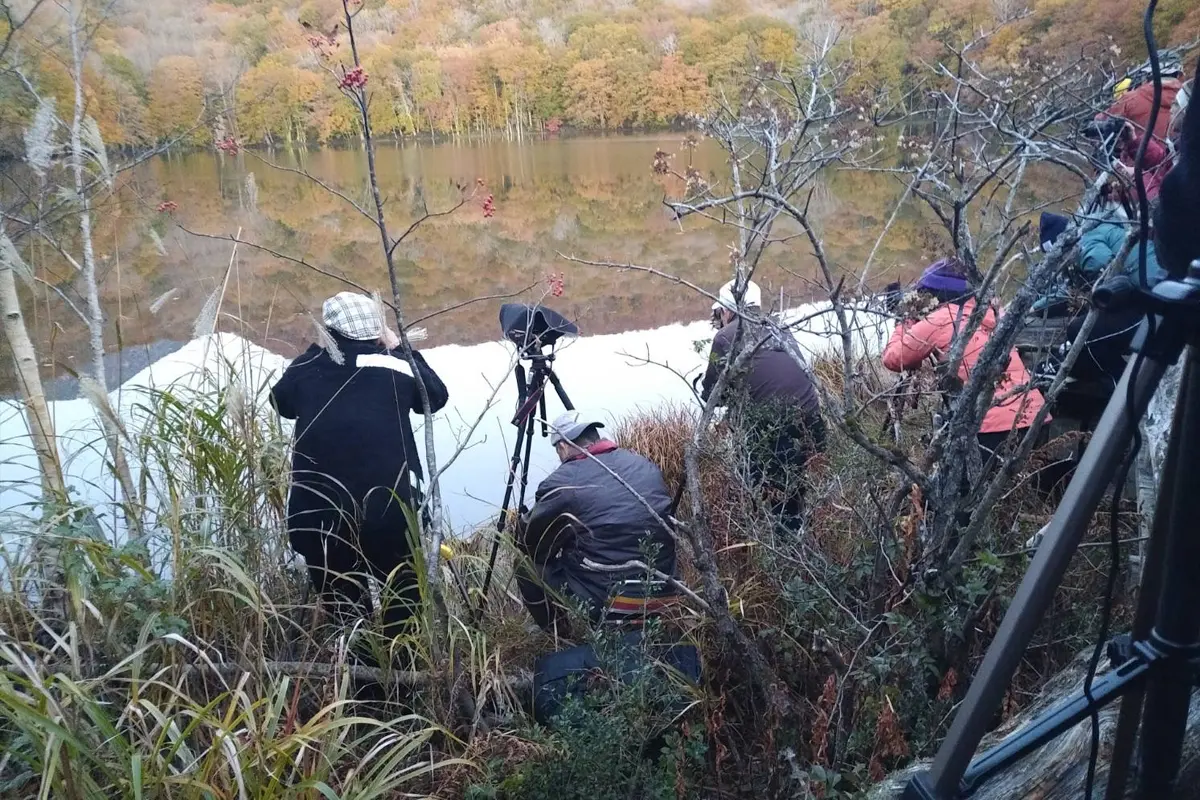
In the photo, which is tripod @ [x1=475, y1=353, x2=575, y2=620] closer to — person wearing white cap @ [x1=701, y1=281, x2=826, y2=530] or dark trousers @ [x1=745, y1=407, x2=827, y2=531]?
person wearing white cap @ [x1=701, y1=281, x2=826, y2=530]

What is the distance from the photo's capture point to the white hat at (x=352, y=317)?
104 inches

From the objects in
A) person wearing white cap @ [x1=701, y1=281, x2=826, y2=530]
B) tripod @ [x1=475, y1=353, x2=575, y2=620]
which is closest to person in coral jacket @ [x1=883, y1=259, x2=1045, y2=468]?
person wearing white cap @ [x1=701, y1=281, x2=826, y2=530]

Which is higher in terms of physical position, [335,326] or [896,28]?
→ [896,28]

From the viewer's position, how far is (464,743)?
192 centimetres

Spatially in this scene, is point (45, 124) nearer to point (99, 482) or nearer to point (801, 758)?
point (99, 482)

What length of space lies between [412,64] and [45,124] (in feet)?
11.9

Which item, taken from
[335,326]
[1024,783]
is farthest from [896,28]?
[1024,783]

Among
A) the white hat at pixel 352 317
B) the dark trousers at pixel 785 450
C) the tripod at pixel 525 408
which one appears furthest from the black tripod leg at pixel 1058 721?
the white hat at pixel 352 317

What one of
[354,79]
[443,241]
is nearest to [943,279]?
[354,79]

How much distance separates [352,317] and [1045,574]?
2266 mm

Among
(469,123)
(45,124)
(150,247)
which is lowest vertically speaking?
(150,247)

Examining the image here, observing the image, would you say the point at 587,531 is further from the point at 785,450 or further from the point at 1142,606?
the point at 1142,606

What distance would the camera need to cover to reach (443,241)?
10.6m

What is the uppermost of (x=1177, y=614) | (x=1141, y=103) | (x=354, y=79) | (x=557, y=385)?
(x=354, y=79)
